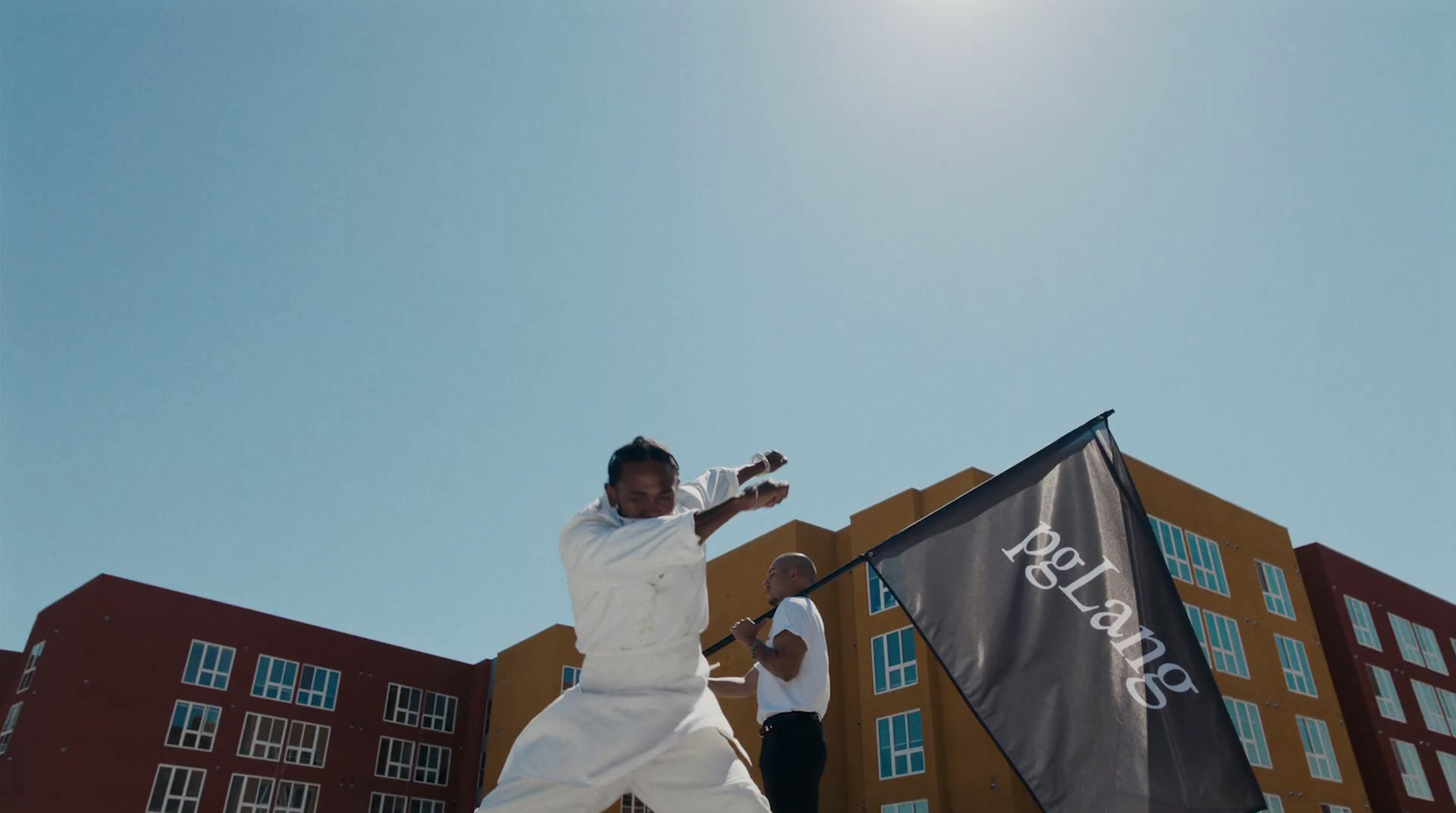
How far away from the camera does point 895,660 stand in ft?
87.5

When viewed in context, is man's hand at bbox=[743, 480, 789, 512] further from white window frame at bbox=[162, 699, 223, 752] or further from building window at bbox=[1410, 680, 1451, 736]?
building window at bbox=[1410, 680, 1451, 736]

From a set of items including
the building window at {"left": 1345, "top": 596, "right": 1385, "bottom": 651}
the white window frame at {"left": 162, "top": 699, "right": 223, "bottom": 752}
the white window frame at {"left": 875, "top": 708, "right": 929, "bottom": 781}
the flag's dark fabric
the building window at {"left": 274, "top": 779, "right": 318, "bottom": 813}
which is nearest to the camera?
the flag's dark fabric

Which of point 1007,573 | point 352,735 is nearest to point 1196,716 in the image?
point 1007,573

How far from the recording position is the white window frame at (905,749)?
24891mm

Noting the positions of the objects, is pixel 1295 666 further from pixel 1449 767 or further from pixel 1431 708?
pixel 1431 708

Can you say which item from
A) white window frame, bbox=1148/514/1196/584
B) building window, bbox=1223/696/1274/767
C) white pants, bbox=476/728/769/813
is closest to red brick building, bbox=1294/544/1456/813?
building window, bbox=1223/696/1274/767

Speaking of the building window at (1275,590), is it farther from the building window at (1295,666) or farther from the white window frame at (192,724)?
the white window frame at (192,724)

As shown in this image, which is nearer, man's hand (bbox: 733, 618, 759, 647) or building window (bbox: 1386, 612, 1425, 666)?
man's hand (bbox: 733, 618, 759, 647)

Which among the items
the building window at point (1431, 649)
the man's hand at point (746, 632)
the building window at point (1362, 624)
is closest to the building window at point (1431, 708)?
the building window at point (1431, 649)

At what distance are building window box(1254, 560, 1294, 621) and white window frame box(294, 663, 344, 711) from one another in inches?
1271

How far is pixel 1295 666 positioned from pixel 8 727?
40.7 meters

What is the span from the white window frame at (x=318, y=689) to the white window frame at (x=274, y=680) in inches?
12.4

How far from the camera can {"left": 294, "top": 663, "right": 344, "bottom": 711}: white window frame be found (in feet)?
122

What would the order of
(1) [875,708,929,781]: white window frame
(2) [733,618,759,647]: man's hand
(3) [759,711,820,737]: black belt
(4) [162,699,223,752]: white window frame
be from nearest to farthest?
(2) [733,618,759,647]: man's hand
(3) [759,711,820,737]: black belt
(1) [875,708,929,781]: white window frame
(4) [162,699,223,752]: white window frame
